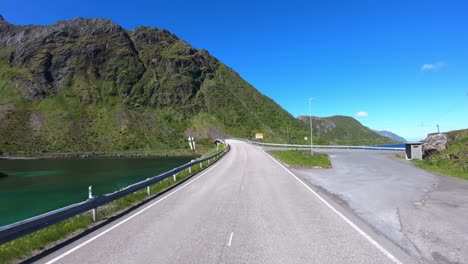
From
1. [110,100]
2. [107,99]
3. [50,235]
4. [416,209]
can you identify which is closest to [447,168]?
[416,209]

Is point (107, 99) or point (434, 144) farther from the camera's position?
point (107, 99)

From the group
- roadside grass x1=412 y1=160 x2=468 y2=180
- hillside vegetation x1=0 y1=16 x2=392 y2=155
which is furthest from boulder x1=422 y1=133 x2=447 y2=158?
hillside vegetation x1=0 y1=16 x2=392 y2=155

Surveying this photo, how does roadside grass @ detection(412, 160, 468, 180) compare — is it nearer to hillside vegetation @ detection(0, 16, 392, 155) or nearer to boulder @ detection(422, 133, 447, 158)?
boulder @ detection(422, 133, 447, 158)

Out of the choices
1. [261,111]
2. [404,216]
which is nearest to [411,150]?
[404,216]

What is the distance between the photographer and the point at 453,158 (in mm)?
26172

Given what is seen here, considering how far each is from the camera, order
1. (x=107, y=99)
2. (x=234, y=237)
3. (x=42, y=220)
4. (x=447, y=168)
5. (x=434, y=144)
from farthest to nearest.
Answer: (x=107, y=99) → (x=434, y=144) → (x=447, y=168) → (x=42, y=220) → (x=234, y=237)

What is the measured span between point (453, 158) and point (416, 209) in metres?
18.1

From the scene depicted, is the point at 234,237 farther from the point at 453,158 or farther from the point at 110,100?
the point at 110,100

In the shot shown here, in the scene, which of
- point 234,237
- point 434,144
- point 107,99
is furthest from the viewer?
point 107,99

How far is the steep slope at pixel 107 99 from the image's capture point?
139 metres

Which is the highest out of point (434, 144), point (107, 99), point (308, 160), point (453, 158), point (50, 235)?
point (107, 99)

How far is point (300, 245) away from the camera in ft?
25.1

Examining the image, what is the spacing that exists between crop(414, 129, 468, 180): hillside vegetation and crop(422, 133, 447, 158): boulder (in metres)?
0.47

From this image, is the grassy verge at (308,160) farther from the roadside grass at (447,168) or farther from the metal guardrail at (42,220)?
the metal guardrail at (42,220)
